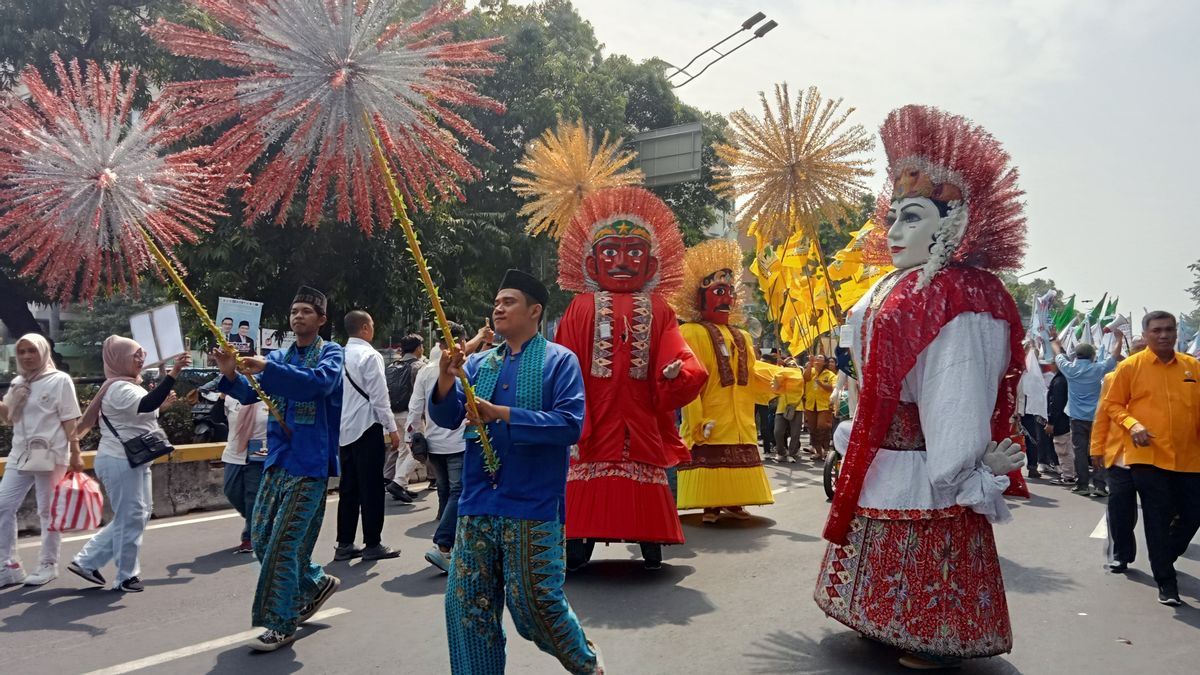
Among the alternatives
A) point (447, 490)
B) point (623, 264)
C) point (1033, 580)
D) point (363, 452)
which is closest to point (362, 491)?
point (363, 452)

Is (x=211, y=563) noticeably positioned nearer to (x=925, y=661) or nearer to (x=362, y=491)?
(x=362, y=491)

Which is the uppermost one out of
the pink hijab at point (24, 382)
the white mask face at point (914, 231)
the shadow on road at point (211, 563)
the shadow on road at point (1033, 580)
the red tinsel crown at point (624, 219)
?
the red tinsel crown at point (624, 219)

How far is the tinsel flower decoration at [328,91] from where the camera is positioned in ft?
8.60

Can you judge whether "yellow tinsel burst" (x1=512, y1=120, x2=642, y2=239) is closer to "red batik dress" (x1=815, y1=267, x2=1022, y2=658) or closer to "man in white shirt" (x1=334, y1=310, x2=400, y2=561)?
"man in white shirt" (x1=334, y1=310, x2=400, y2=561)

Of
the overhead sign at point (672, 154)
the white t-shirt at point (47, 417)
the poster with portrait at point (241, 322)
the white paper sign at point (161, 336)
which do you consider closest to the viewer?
the white paper sign at point (161, 336)

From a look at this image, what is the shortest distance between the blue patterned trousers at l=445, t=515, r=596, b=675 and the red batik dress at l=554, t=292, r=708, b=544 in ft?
7.56

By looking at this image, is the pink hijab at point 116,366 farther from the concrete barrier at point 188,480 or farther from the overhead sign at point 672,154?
the overhead sign at point 672,154

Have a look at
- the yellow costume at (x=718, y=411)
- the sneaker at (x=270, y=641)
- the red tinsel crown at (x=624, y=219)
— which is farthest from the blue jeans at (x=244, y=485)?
the yellow costume at (x=718, y=411)

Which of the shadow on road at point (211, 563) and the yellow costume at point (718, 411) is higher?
the yellow costume at point (718, 411)

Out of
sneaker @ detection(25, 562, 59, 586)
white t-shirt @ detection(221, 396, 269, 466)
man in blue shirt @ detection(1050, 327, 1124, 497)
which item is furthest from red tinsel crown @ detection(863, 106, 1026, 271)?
man in blue shirt @ detection(1050, 327, 1124, 497)

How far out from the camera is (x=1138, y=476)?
564cm

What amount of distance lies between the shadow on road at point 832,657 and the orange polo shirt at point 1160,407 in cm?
215

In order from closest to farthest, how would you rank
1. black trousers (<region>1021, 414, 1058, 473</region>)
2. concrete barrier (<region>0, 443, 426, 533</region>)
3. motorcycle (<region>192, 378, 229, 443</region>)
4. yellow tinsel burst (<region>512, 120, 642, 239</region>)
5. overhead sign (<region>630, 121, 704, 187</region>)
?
yellow tinsel burst (<region>512, 120, 642, 239</region>)
concrete barrier (<region>0, 443, 426, 533</region>)
motorcycle (<region>192, 378, 229, 443</region>)
black trousers (<region>1021, 414, 1058, 473</region>)
overhead sign (<region>630, 121, 704, 187</region>)

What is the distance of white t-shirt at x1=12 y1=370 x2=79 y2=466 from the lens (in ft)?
19.0
